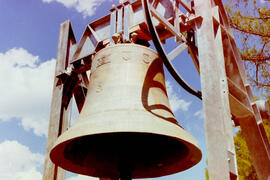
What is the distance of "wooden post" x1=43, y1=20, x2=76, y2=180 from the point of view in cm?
314

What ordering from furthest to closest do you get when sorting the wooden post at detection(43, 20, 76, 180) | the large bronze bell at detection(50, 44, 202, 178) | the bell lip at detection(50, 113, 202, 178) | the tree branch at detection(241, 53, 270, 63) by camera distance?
the tree branch at detection(241, 53, 270, 63)
the wooden post at detection(43, 20, 76, 180)
the large bronze bell at detection(50, 44, 202, 178)
the bell lip at detection(50, 113, 202, 178)

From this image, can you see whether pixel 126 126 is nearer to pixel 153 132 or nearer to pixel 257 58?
pixel 153 132

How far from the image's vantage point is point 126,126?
6.33 feet

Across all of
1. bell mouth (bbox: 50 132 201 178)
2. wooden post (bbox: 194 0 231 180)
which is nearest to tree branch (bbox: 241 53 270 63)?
wooden post (bbox: 194 0 231 180)

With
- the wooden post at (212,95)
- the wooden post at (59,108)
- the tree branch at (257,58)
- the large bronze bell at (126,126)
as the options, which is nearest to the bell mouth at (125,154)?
the large bronze bell at (126,126)

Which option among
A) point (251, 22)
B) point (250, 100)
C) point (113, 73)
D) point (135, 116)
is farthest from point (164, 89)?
point (251, 22)

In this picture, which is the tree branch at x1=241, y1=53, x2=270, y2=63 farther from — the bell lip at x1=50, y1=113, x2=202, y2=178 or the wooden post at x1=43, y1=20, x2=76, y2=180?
the bell lip at x1=50, y1=113, x2=202, y2=178

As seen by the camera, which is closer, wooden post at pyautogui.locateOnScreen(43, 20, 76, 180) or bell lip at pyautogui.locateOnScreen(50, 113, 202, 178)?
bell lip at pyautogui.locateOnScreen(50, 113, 202, 178)

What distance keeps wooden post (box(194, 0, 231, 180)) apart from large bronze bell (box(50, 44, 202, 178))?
0.15 meters

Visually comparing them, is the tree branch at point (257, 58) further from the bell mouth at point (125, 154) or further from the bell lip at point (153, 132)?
the bell lip at point (153, 132)

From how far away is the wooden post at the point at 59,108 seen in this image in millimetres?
3141

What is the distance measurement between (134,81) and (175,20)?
84 cm

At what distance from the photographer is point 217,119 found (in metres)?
2.25

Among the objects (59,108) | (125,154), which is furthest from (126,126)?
(59,108)
